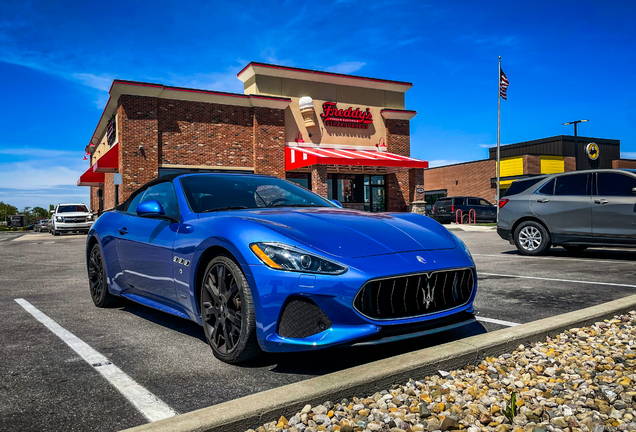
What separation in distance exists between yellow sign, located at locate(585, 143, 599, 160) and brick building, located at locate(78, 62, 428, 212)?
1043 inches

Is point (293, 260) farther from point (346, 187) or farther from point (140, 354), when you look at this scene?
point (346, 187)

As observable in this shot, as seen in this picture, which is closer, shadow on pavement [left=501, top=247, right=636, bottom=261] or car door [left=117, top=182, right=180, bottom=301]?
car door [left=117, top=182, right=180, bottom=301]

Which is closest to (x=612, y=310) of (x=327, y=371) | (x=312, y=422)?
(x=327, y=371)

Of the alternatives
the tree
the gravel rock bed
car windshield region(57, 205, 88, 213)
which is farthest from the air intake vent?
the tree

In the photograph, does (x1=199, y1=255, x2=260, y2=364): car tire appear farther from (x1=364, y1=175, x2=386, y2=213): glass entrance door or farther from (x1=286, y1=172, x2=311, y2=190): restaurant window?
(x1=364, y1=175, x2=386, y2=213): glass entrance door

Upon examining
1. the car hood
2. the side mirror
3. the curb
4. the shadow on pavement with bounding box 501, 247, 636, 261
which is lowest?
the shadow on pavement with bounding box 501, 247, 636, 261

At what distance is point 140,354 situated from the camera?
3594mm

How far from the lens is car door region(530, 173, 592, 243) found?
917 centimetres

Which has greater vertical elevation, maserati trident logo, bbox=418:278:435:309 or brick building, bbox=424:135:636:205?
brick building, bbox=424:135:636:205

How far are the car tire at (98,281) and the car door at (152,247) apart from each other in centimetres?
61

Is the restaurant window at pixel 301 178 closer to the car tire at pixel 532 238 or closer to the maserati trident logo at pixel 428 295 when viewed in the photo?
the car tire at pixel 532 238

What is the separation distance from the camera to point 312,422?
2359mm

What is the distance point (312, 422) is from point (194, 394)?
30.5 inches

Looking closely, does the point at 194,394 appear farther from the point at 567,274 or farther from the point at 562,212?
the point at 562,212
